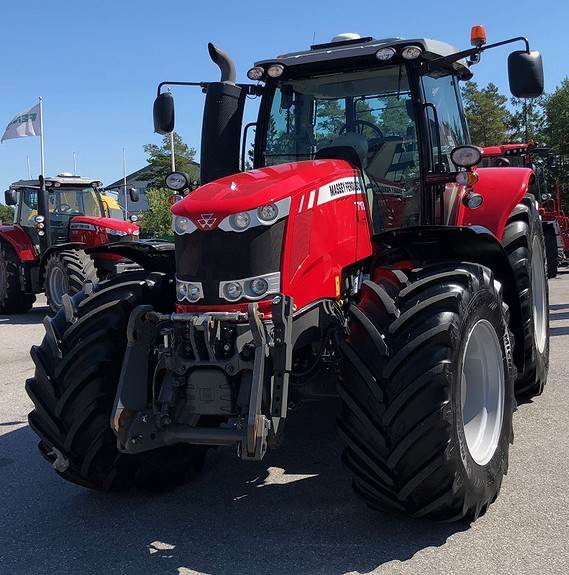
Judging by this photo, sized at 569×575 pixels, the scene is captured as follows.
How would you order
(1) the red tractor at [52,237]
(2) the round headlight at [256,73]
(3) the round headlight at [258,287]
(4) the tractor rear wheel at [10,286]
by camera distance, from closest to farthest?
(3) the round headlight at [258,287], (2) the round headlight at [256,73], (1) the red tractor at [52,237], (4) the tractor rear wheel at [10,286]

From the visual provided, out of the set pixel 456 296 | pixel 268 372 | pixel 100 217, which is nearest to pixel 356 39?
pixel 456 296

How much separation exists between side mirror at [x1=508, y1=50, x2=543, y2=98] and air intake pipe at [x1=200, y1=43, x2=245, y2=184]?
176 cm

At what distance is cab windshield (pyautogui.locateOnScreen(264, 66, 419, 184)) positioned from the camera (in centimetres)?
442

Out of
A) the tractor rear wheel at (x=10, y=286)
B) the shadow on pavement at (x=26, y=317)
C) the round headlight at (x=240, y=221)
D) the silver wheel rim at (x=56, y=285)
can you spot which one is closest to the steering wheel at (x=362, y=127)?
the round headlight at (x=240, y=221)

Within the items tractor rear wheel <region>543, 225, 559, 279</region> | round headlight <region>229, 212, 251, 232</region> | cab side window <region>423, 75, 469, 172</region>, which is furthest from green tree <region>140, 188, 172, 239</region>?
round headlight <region>229, 212, 251, 232</region>

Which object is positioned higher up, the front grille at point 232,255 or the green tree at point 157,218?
the green tree at point 157,218

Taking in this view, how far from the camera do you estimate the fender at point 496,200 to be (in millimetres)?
4969

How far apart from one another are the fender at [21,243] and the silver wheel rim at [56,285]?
162 centimetres

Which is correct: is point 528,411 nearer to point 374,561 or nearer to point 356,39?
point 374,561

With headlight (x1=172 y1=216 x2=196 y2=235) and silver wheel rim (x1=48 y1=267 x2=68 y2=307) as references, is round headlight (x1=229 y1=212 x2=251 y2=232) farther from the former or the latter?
silver wheel rim (x1=48 y1=267 x2=68 y2=307)

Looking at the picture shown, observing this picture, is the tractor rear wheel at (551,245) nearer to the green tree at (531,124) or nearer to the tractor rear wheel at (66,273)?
the tractor rear wheel at (66,273)

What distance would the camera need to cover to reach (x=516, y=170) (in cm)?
565

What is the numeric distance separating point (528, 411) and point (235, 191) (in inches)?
117

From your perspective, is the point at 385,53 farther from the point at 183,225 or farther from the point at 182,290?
the point at 182,290
